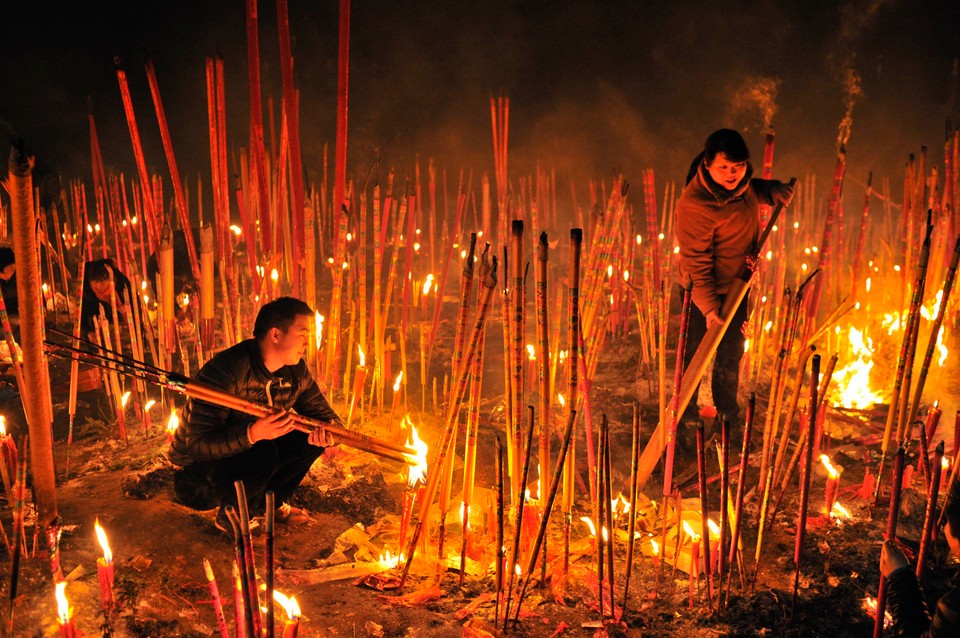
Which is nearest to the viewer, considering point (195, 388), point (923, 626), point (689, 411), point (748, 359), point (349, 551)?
point (923, 626)

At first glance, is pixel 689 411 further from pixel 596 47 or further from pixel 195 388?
pixel 596 47

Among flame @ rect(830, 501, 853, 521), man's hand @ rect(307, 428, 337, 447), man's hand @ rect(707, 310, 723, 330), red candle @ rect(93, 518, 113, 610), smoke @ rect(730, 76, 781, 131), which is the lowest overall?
flame @ rect(830, 501, 853, 521)

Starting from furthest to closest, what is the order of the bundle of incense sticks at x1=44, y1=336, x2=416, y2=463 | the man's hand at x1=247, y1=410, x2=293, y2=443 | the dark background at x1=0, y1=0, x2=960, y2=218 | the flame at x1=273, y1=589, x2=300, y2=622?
the dark background at x1=0, y1=0, x2=960, y2=218 < the man's hand at x1=247, y1=410, x2=293, y2=443 < the bundle of incense sticks at x1=44, y1=336, x2=416, y2=463 < the flame at x1=273, y1=589, x2=300, y2=622

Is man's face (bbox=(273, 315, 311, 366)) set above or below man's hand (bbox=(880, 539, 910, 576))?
above

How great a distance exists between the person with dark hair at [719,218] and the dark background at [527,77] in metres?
5.92

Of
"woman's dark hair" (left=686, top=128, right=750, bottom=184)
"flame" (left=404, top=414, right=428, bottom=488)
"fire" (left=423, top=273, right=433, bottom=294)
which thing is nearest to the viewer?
"flame" (left=404, top=414, right=428, bottom=488)

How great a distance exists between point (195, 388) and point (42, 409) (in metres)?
0.51

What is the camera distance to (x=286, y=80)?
269cm

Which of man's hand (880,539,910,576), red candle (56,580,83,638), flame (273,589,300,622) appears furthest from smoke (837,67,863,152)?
red candle (56,580,83,638)

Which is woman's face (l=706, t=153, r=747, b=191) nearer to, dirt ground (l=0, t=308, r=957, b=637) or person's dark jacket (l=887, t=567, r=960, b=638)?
dirt ground (l=0, t=308, r=957, b=637)

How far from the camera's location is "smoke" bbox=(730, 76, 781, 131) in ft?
26.0

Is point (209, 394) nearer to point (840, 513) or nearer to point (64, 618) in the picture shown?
point (64, 618)

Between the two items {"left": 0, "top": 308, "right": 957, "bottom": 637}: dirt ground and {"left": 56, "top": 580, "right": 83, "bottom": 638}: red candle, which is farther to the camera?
{"left": 0, "top": 308, "right": 957, "bottom": 637}: dirt ground

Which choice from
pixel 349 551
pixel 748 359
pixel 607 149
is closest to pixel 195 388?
pixel 349 551
